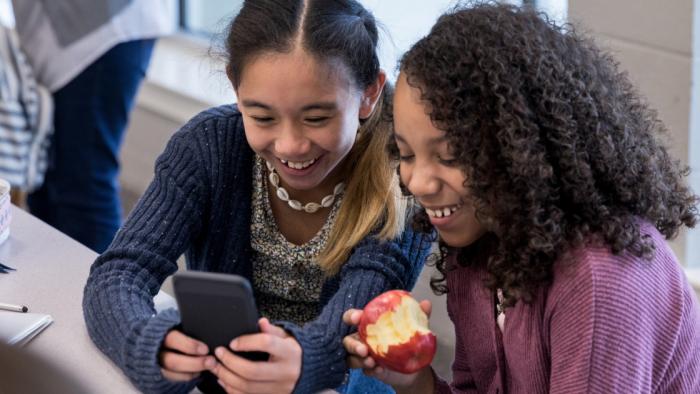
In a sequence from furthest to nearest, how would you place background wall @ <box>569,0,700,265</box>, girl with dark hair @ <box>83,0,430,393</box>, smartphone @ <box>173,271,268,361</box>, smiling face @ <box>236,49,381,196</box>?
background wall @ <box>569,0,700,265</box> → smiling face @ <box>236,49,381,196</box> → girl with dark hair @ <box>83,0,430,393</box> → smartphone @ <box>173,271,268,361</box>

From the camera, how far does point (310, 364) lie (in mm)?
1240

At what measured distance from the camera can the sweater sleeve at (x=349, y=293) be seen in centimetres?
126

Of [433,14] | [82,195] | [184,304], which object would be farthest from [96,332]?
[433,14]

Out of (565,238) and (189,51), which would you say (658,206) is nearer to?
(565,238)

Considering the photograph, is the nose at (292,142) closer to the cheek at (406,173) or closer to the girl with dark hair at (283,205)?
the girl with dark hair at (283,205)

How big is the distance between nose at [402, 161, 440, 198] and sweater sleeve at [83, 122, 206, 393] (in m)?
0.32

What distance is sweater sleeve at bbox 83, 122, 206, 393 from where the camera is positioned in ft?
4.15

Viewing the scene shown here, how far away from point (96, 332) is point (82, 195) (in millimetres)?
1329

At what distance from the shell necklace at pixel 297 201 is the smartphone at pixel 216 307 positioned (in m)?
0.44

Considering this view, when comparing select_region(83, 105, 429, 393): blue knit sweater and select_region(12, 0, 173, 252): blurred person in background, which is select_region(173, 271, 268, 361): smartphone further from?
select_region(12, 0, 173, 252): blurred person in background

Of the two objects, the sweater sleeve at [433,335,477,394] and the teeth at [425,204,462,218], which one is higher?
the teeth at [425,204,462,218]

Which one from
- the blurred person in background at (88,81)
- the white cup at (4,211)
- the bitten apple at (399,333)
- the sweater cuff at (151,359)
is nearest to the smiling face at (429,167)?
the bitten apple at (399,333)

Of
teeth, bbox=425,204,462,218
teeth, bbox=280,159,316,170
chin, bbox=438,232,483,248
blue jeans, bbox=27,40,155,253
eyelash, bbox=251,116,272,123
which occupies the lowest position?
blue jeans, bbox=27,40,155,253

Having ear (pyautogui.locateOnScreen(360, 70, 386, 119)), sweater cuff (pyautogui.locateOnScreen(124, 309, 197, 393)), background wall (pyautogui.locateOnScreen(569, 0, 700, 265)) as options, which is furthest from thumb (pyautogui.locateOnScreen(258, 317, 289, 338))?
background wall (pyautogui.locateOnScreen(569, 0, 700, 265))
